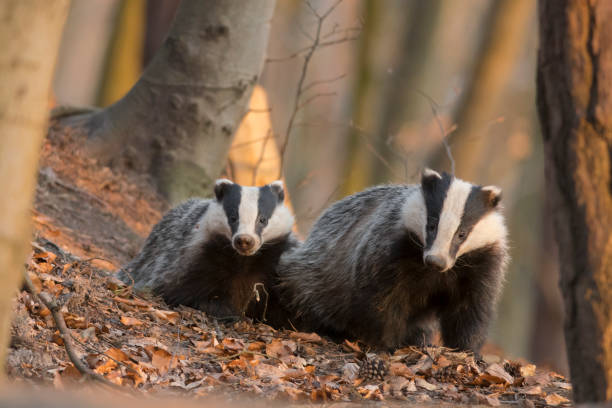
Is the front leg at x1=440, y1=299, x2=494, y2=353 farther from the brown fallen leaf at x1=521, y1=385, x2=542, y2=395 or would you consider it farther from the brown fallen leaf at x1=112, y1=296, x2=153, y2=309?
the brown fallen leaf at x1=112, y1=296, x2=153, y2=309

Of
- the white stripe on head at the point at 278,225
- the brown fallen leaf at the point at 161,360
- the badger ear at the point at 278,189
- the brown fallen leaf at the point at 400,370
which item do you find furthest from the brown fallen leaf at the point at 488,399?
the badger ear at the point at 278,189

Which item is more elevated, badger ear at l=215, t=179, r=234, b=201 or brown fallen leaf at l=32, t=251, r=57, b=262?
badger ear at l=215, t=179, r=234, b=201

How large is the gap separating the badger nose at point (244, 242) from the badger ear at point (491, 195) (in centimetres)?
137

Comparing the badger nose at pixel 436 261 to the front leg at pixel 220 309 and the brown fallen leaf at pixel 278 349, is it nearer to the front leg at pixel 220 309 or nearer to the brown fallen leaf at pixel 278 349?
the brown fallen leaf at pixel 278 349

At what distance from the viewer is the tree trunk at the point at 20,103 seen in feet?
6.99

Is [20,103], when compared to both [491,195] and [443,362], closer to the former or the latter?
[443,362]

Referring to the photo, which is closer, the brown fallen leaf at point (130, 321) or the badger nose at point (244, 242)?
the brown fallen leaf at point (130, 321)

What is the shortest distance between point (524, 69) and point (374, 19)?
908 cm

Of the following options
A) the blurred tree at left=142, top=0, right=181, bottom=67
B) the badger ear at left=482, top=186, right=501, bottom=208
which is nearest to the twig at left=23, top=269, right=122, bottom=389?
the badger ear at left=482, top=186, right=501, bottom=208

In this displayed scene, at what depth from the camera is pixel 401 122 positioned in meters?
10.8

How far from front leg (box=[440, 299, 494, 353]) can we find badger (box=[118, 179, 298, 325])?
116cm

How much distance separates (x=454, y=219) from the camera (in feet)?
14.1

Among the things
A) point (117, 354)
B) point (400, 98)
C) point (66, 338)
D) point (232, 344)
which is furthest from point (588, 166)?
point (400, 98)

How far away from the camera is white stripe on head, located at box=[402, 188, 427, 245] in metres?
4.37
